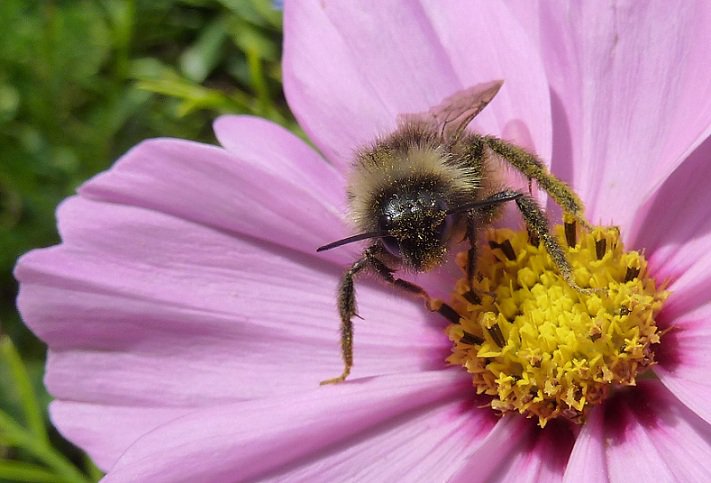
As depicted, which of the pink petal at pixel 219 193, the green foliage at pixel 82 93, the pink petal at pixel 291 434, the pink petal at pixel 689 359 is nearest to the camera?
the pink petal at pixel 689 359

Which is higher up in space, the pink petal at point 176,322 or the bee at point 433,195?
the bee at point 433,195

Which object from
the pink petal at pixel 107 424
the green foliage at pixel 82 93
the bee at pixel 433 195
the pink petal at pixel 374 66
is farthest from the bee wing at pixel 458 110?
the green foliage at pixel 82 93

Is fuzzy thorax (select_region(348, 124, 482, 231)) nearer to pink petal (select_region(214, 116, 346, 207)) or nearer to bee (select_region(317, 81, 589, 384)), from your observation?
bee (select_region(317, 81, 589, 384))

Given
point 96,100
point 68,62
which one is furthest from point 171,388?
point 96,100

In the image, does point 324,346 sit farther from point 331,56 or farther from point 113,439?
point 331,56

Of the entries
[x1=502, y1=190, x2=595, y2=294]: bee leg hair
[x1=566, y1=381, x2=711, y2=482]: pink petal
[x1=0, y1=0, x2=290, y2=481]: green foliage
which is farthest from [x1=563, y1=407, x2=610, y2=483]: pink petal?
[x1=0, y1=0, x2=290, y2=481]: green foliage

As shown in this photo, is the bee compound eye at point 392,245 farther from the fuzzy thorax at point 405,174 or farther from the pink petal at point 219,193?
the pink petal at point 219,193

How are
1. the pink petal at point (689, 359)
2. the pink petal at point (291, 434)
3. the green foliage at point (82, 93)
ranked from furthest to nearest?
the green foliage at point (82, 93) → the pink petal at point (291, 434) → the pink petal at point (689, 359)
